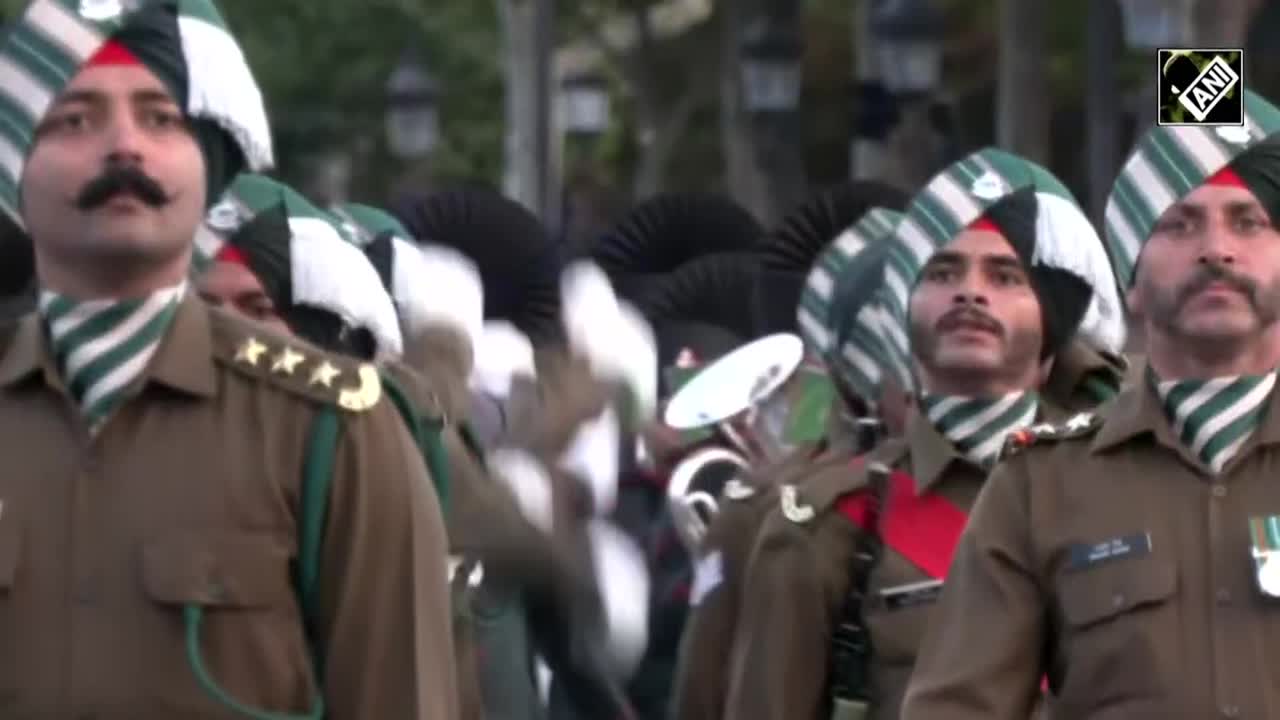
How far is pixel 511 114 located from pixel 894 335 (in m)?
21.3

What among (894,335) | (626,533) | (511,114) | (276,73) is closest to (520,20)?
(511,114)

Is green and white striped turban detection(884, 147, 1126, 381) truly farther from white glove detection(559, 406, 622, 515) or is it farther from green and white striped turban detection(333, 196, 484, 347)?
green and white striped turban detection(333, 196, 484, 347)

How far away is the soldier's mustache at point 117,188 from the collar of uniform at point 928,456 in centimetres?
335

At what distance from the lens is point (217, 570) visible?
222 inches

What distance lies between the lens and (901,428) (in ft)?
31.6

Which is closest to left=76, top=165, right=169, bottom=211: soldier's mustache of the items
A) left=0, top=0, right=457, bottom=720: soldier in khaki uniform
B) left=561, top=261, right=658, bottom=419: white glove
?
left=0, top=0, right=457, bottom=720: soldier in khaki uniform

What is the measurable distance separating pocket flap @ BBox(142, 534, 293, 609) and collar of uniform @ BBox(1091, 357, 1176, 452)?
1778 mm

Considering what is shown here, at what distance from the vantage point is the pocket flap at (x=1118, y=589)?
6.77 m

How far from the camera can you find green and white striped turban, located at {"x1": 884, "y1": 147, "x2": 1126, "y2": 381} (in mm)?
9141

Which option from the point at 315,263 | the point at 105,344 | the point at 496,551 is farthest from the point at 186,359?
the point at 496,551

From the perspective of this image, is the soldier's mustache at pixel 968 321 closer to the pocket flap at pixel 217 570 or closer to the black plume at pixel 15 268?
the black plume at pixel 15 268

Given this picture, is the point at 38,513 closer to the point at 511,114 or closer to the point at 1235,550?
the point at 1235,550

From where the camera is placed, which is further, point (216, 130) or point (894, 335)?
point (894, 335)

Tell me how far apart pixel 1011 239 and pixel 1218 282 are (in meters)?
2.20
